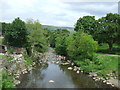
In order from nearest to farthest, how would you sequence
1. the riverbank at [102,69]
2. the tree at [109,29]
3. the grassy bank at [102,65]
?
the riverbank at [102,69] → the grassy bank at [102,65] → the tree at [109,29]

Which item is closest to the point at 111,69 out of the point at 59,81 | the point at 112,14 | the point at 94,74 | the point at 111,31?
the point at 94,74

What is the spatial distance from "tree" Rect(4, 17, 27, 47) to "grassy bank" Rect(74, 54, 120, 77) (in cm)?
997

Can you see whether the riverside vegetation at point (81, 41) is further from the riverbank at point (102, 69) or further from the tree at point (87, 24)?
the tree at point (87, 24)

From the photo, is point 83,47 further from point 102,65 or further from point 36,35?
point 36,35

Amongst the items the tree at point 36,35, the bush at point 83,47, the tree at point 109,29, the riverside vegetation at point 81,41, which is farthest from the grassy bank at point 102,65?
the tree at point 36,35

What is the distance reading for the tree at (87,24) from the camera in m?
29.7

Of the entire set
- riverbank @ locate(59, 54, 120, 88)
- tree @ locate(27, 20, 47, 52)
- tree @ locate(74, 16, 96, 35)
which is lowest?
riverbank @ locate(59, 54, 120, 88)

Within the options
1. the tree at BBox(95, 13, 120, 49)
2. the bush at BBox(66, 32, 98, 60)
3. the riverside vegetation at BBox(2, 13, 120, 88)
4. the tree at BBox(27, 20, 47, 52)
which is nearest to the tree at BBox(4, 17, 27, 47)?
the riverside vegetation at BBox(2, 13, 120, 88)

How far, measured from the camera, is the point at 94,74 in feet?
50.0

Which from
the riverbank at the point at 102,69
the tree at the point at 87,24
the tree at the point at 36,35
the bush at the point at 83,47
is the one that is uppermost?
the tree at the point at 87,24

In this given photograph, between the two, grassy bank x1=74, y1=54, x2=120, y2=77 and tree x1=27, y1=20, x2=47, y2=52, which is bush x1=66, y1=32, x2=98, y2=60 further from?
tree x1=27, y1=20, x2=47, y2=52

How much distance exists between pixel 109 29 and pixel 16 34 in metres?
Result: 15.9

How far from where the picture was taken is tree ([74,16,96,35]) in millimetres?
A: 29719

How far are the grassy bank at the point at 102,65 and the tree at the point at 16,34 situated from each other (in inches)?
392
